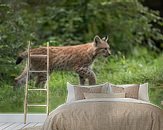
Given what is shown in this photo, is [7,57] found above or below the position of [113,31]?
below

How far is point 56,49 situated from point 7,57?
788 mm

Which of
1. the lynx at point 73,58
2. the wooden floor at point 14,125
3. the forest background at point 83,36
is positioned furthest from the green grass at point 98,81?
the wooden floor at point 14,125

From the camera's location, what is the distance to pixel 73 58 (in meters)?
6.33

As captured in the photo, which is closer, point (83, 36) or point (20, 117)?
point (20, 117)

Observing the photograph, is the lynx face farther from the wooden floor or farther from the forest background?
the wooden floor

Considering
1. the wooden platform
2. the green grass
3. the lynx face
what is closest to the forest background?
the green grass

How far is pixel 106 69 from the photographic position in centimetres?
684

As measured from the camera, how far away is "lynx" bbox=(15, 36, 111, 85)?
20.6 ft

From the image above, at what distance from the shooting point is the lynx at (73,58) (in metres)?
6.28

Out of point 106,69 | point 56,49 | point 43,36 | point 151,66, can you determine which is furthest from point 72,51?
point 43,36

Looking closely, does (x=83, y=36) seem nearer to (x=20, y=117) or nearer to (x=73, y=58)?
(x=73, y=58)

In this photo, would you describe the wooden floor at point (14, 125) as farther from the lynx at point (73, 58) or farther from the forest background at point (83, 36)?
the lynx at point (73, 58)

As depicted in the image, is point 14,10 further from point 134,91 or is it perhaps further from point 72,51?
point 134,91

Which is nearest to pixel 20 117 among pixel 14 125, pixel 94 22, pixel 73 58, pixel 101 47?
pixel 14 125
